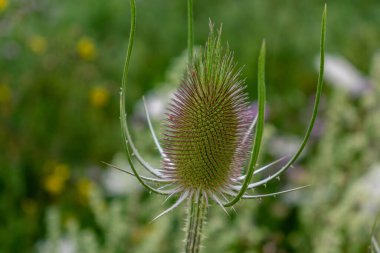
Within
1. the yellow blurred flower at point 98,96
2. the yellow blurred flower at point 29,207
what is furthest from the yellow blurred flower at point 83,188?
the yellow blurred flower at point 98,96

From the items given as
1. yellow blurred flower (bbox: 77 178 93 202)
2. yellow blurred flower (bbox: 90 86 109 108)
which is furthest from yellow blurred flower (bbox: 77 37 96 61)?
yellow blurred flower (bbox: 77 178 93 202)

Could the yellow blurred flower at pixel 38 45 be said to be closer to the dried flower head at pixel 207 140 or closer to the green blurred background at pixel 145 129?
the green blurred background at pixel 145 129

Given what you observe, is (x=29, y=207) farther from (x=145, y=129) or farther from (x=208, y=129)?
(x=208, y=129)

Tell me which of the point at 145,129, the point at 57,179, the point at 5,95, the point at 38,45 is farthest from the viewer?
the point at 38,45

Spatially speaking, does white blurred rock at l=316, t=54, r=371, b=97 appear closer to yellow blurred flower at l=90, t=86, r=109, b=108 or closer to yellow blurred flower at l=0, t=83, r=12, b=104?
yellow blurred flower at l=90, t=86, r=109, b=108

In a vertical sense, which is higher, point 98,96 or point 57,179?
point 98,96

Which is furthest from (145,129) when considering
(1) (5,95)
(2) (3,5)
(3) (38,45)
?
(2) (3,5)
